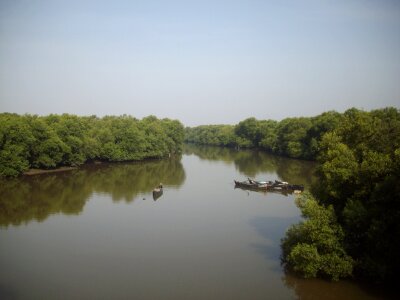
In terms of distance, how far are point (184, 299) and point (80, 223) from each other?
16.2 metres

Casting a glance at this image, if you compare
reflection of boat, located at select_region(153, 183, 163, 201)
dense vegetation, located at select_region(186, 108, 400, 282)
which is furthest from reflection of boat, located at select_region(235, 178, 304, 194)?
dense vegetation, located at select_region(186, 108, 400, 282)

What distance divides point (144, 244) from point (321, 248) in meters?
12.8

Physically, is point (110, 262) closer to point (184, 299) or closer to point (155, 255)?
point (155, 255)

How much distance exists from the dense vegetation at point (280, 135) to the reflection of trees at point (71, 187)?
2500 centimetres

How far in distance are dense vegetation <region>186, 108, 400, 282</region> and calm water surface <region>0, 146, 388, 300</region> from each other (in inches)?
56.3

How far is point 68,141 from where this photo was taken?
6231 centimetres

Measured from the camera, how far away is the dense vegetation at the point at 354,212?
18.6m

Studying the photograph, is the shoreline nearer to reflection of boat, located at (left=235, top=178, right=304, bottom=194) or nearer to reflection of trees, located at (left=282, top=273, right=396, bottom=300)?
reflection of boat, located at (left=235, top=178, right=304, bottom=194)

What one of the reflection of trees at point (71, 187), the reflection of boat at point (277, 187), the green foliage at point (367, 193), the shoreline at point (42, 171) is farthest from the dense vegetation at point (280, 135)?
the shoreline at point (42, 171)

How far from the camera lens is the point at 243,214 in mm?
35469

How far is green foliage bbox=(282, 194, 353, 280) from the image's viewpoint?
19.3 m

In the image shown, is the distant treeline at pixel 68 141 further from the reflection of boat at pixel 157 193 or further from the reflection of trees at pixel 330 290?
the reflection of trees at pixel 330 290

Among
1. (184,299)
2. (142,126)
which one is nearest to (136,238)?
(184,299)

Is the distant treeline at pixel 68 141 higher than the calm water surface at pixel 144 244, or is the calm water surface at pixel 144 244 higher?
the distant treeline at pixel 68 141
